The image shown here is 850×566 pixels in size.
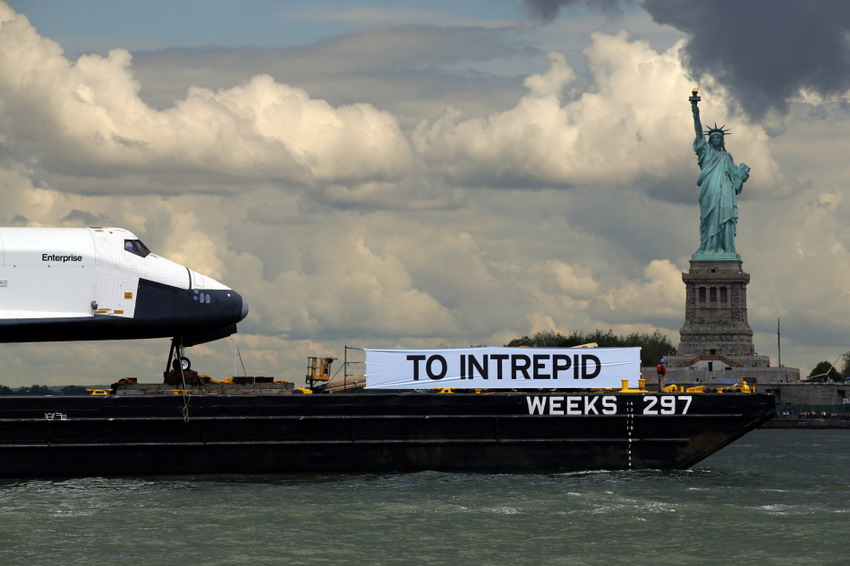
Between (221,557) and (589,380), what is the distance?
1676 centimetres

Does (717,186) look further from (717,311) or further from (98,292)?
(98,292)

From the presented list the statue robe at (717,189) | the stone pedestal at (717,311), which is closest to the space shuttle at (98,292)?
the statue robe at (717,189)

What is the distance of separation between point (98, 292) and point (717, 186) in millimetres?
106255

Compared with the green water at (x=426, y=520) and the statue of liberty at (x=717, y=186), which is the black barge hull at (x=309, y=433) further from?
the statue of liberty at (x=717, y=186)

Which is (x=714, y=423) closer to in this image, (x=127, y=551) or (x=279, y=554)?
(x=279, y=554)

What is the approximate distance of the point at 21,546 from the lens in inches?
1161

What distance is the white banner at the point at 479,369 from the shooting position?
4112cm

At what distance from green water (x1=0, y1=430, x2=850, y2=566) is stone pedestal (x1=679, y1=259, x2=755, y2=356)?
99052 millimetres

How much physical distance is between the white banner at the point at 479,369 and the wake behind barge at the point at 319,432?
101 cm

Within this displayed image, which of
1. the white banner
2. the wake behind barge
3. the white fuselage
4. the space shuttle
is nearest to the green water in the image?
the wake behind barge

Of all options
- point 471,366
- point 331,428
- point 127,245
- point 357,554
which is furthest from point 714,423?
point 127,245

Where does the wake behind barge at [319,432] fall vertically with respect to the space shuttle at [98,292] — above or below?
below

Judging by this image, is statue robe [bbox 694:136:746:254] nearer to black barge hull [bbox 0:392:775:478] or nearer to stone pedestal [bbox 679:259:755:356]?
stone pedestal [bbox 679:259:755:356]

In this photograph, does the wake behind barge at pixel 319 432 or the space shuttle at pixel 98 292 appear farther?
the wake behind barge at pixel 319 432
